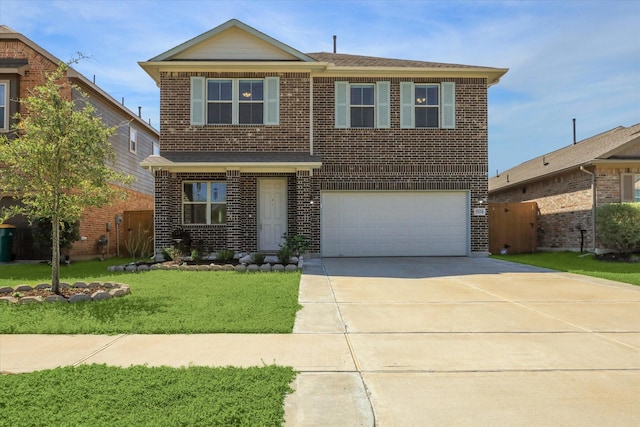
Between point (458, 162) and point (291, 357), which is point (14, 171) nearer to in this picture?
point (291, 357)

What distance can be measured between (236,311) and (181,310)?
0.85 meters

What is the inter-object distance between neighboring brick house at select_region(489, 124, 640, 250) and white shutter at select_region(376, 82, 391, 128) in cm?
741

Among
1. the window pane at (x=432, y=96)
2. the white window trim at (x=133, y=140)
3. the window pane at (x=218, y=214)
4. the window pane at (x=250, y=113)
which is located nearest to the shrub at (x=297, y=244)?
the window pane at (x=218, y=214)

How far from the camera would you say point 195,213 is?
15.1m

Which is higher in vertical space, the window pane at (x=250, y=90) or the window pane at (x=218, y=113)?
the window pane at (x=250, y=90)

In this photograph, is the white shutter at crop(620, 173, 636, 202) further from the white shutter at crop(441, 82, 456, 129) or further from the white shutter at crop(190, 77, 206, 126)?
the white shutter at crop(190, 77, 206, 126)

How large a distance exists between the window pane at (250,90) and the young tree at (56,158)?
22.3 feet

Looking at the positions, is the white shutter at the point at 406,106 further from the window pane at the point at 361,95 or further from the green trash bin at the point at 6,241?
the green trash bin at the point at 6,241

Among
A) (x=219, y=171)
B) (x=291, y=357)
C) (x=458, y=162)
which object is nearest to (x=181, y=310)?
(x=291, y=357)

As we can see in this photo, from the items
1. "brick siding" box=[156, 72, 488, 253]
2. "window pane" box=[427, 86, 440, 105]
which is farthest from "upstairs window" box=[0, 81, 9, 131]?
"window pane" box=[427, 86, 440, 105]

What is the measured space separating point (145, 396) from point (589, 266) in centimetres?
1372

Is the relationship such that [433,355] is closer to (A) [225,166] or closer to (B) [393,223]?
(A) [225,166]

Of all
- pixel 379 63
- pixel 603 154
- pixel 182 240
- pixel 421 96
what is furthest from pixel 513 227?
pixel 182 240

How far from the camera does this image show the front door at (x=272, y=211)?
1530 cm
